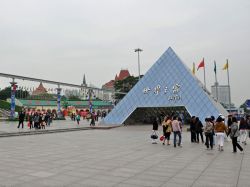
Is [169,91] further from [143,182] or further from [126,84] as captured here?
[126,84]

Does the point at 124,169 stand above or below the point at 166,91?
below

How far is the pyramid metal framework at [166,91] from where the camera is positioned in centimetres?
2586

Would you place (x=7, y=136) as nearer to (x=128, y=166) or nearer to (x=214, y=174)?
(x=128, y=166)

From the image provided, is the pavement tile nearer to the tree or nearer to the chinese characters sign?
the chinese characters sign

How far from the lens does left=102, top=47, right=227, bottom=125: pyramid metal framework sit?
84.8ft

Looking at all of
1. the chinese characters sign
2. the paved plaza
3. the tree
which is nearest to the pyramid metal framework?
the chinese characters sign

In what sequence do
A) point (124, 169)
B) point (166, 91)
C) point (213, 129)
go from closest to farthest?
1. point (124, 169)
2. point (213, 129)
3. point (166, 91)

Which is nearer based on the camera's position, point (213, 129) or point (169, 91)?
point (213, 129)

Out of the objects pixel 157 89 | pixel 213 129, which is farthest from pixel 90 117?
pixel 213 129

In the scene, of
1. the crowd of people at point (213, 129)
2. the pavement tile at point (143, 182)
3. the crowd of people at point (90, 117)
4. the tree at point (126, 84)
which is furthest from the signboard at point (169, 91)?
the tree at point (126, 84)

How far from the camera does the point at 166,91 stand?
2711 centimetres

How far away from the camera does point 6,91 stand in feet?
275

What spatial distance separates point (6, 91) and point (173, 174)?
83.8 metres

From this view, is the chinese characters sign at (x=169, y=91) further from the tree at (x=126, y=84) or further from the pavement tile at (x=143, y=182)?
the tree at (x=126, y=84)
